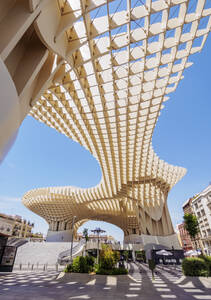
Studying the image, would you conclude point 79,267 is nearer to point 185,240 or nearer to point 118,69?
point 118,69

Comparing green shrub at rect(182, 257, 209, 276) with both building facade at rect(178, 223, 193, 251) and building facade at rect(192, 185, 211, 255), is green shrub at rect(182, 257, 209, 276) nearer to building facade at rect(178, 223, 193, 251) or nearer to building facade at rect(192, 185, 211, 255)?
building facade at rect(192, 185, 211, 255)

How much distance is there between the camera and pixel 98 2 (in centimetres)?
712

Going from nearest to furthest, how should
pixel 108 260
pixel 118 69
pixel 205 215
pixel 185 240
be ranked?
pixel 118 69, pixel 108 260, pixel 205 215, pixel 185 240

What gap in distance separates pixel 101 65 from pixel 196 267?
17.4m

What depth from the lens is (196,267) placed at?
47.3 feet

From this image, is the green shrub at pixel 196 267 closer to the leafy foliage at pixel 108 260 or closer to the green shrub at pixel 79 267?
the leafy foliage at pixel 108 260

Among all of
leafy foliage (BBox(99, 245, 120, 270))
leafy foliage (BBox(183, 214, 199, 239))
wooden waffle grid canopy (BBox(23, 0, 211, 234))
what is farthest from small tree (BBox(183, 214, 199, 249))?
leafy foliage (BBox(99, 245, 120, 270))

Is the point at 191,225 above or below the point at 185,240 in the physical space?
below

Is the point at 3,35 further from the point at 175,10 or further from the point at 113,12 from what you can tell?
the point at 175,10

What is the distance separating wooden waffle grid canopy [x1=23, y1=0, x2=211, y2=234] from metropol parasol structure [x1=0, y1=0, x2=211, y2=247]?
5 centimetres

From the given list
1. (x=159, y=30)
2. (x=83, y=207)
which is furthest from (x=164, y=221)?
(x=159, y=30)

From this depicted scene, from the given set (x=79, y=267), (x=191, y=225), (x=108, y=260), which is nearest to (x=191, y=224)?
(x=191, y=225)

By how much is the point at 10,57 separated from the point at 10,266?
68.5 ft

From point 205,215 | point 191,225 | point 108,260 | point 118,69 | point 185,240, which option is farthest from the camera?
point 185,240
